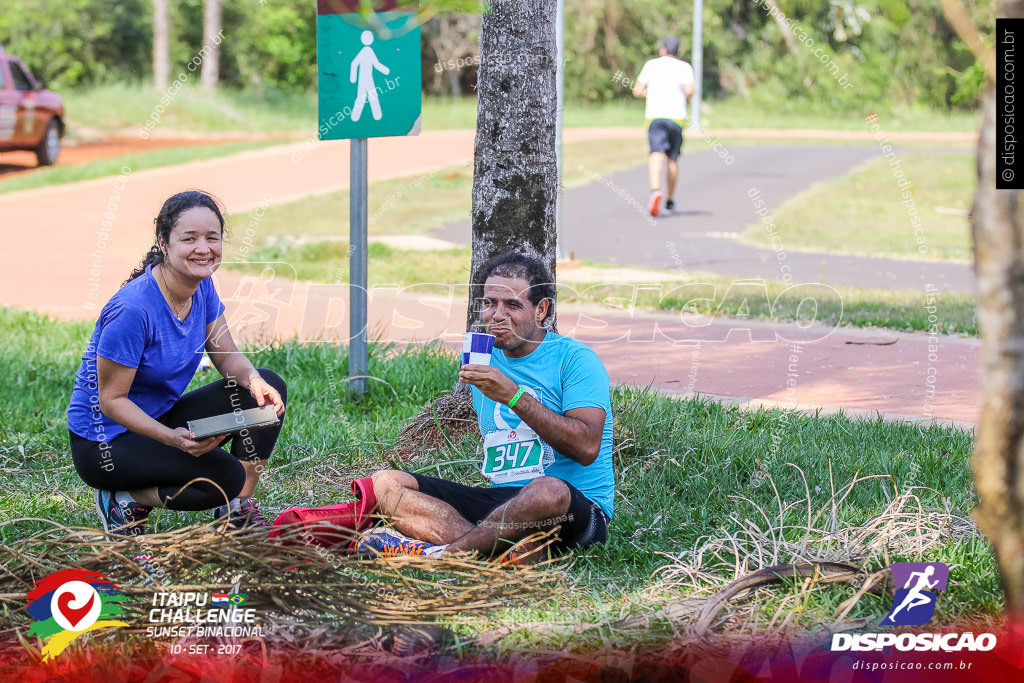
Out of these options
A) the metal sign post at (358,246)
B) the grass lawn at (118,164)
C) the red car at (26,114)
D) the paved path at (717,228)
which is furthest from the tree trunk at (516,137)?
the red car at (26,114)

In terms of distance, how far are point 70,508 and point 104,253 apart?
24.6ft

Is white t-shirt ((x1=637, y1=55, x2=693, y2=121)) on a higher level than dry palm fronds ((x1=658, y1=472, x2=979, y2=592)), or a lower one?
higher

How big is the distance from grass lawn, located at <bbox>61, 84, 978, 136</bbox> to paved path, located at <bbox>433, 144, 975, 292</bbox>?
7.75 meters

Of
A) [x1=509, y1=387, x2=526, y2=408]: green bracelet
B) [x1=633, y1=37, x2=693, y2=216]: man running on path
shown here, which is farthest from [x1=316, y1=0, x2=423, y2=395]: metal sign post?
[x1=633, y1=37, x2=693, y2=216]: man running on path

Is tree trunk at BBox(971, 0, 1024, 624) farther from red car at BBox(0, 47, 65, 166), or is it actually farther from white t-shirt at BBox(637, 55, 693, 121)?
red car at BBox(0, 47, 65, 166)

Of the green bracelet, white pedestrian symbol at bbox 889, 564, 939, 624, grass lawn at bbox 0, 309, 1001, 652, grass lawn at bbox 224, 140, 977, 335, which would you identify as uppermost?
the green bracelet

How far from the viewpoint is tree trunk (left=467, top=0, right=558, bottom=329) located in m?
5.35

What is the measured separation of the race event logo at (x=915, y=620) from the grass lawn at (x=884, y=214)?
29.7 feet

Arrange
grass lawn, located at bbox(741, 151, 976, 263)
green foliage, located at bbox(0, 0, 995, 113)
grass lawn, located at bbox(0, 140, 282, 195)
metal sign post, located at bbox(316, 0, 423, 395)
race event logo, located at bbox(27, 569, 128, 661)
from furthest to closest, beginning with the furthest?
1. green foliage, located at bbox(0, 0, 995, 113)
2. grass lawn, located at bbox(0, 140, 282, 195)
3. grass lawn, located at bbox(741, 151, 976, 263)
4. metal sign post, located at bbox(316, 0, 423, 395)
5. race event logo, located at bbox(27, 569, 128, 661)

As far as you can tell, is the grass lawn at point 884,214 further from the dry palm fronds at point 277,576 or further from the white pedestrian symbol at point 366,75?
the dry palm fronds at point 277,576

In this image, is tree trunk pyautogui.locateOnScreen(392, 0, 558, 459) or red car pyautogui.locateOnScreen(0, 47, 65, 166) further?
red car pyautogui.locateOnScreen(0, 47, 65, 166)

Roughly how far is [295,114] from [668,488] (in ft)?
83.7

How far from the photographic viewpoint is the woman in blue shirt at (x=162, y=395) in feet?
13.1

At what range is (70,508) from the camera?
4.76 metres
